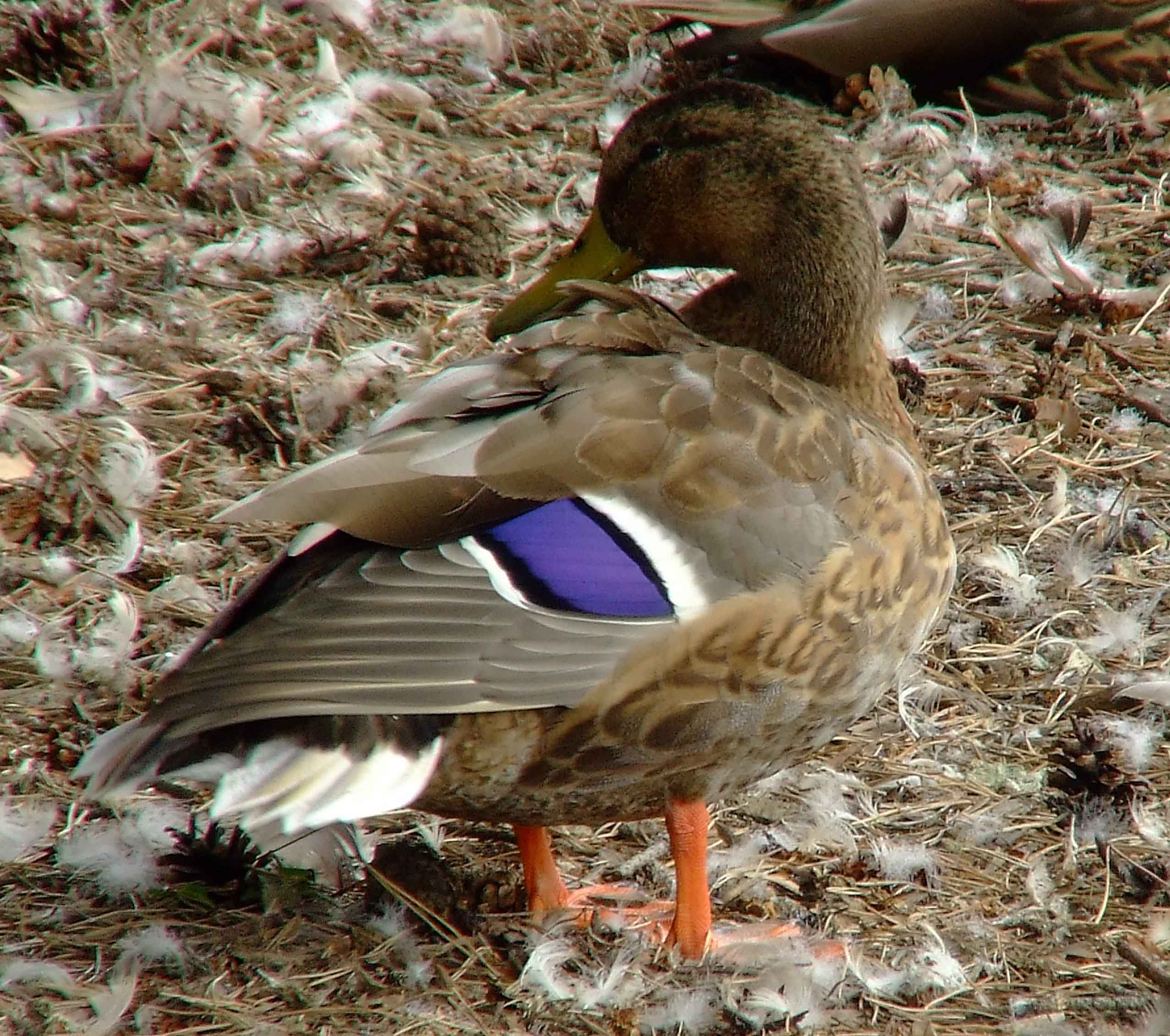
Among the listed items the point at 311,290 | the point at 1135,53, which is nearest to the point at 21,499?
the point at 311,290

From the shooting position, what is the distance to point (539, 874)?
2.50 m

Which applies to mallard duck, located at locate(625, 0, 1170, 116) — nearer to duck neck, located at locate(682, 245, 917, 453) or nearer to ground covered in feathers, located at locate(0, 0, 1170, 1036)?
ground covered in feathers, located at locate(0, 0, 1170, 1036)

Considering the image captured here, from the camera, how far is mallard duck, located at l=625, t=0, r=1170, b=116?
4652 millimetres

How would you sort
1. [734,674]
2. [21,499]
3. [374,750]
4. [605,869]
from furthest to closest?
1. [21,499]
2. [605,869]
3. [734,674]
4. [374,750]

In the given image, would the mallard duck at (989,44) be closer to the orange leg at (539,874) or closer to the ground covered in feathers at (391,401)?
the ground covered in feathers at (391,401)

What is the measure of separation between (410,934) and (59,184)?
102 inches

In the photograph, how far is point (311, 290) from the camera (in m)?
3.94

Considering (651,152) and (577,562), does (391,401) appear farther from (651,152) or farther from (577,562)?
(577,562)

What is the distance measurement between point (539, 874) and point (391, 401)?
4.51 feet

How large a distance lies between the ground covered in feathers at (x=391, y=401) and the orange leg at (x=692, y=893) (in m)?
0.05

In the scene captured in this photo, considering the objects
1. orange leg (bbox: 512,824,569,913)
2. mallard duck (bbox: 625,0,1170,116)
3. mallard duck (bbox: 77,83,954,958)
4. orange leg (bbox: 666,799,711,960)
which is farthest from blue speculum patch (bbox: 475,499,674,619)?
mallard duck (bbox: 625,0,1170,116)

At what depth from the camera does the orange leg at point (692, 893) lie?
7.82 ft

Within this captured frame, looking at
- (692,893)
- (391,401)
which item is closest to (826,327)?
(692,893)

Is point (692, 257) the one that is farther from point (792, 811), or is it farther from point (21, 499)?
point (21, 499)
